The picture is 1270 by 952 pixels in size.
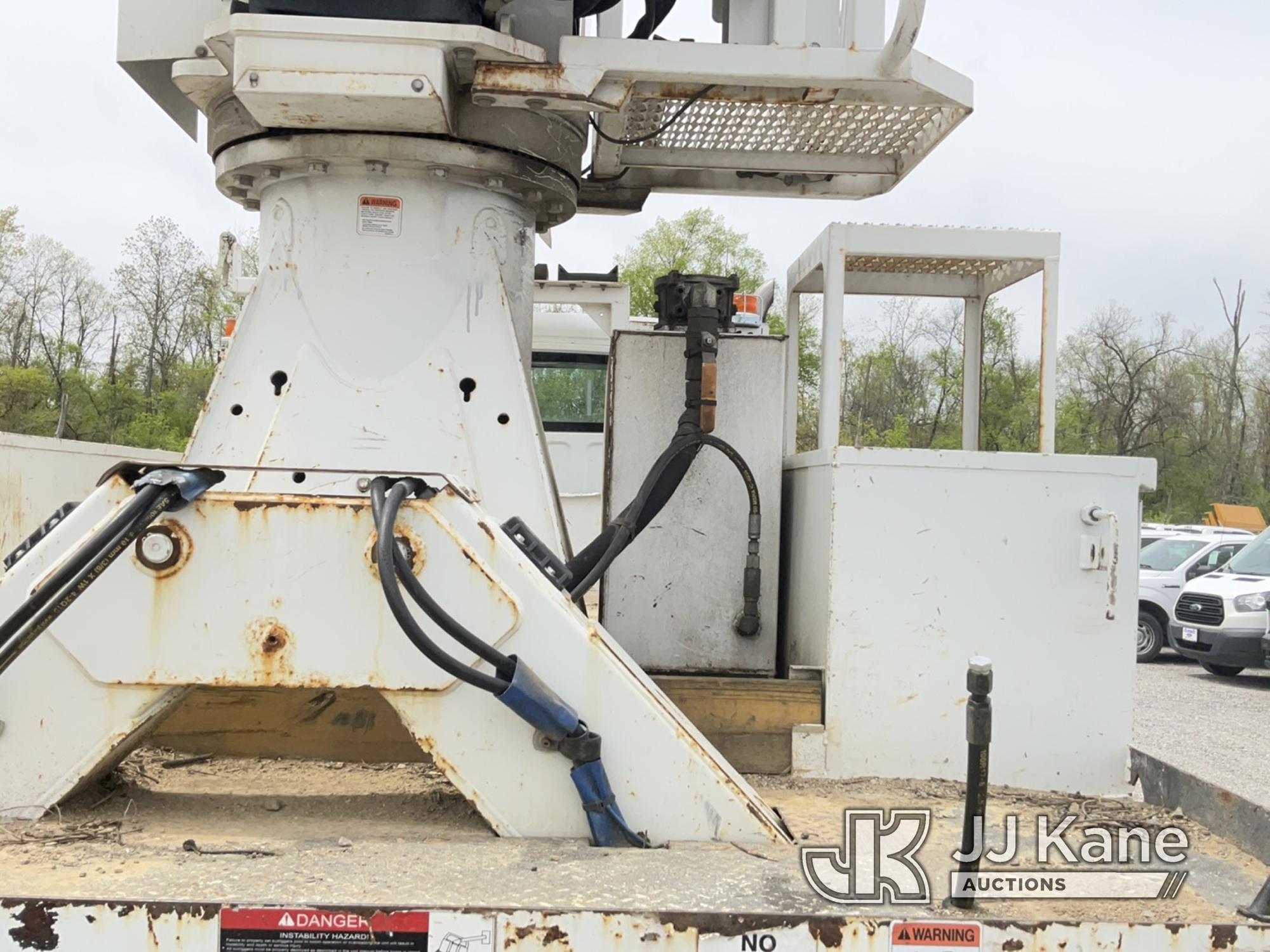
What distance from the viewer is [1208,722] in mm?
10320

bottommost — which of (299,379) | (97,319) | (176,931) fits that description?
(176,931)

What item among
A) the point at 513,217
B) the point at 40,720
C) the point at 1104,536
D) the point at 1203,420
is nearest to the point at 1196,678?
the point at 1104,536

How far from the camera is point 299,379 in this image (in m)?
3.13

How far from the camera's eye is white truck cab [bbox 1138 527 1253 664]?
14.8m

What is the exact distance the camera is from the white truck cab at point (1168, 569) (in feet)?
48.5

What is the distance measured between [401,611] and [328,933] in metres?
0.57

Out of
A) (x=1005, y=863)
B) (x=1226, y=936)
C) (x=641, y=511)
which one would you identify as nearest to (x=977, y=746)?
(x=1005, y=863)

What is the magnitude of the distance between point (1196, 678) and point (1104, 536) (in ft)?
38.2

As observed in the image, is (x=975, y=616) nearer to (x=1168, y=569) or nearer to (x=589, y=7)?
(x=589, y=7)

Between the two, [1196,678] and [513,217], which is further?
[1196,678]

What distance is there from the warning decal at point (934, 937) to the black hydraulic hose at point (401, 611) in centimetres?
83

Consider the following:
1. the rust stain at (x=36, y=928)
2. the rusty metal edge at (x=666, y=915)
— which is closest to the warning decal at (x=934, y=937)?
the rusty metal edge at (x=666, y=915)

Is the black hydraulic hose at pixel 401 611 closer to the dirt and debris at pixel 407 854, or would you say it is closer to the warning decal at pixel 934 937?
the dirt and debris at pixel 407 854

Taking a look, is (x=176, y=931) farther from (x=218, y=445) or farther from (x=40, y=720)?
(x=218, y=445)
